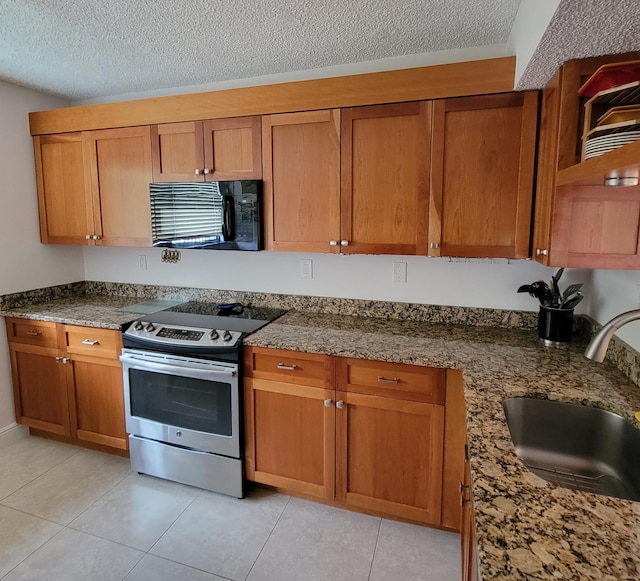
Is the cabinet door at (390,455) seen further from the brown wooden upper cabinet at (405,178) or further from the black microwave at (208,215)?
the black microwave at (208,215)

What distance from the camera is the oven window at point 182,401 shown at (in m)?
2.16

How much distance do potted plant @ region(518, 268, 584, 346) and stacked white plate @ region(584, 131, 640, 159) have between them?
0.77 m

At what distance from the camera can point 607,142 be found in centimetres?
115

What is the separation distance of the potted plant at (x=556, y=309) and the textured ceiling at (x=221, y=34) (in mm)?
1237

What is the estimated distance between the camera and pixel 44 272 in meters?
2.92

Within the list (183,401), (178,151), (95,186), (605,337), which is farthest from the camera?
(95,186)

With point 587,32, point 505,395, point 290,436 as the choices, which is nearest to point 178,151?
point 290,436

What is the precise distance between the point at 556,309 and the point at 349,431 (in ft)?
3.78

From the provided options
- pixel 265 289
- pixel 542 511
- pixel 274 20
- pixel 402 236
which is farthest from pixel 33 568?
pixel 274 20

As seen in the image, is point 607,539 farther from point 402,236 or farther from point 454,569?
point 402,236

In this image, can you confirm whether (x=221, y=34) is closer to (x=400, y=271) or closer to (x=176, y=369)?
(x=400, y=271)

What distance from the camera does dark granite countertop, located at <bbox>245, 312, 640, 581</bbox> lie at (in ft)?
2.33

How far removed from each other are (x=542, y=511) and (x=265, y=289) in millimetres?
2114

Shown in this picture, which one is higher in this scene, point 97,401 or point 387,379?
point 387,379
